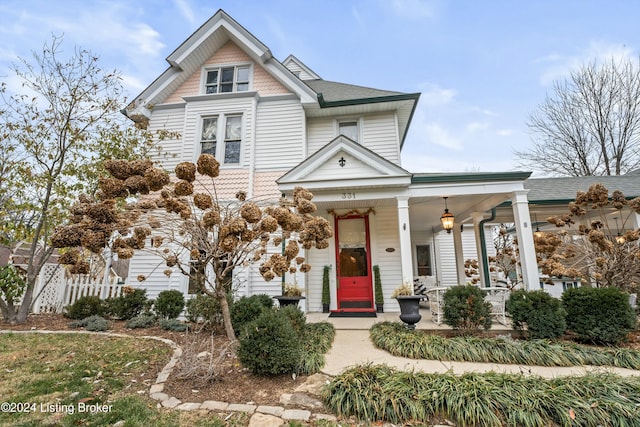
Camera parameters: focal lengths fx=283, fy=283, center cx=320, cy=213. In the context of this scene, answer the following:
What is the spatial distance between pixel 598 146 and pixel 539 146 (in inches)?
112

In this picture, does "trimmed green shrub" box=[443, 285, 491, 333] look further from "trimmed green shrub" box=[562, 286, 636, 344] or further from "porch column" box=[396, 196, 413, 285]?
"trimmed green shrub" box=[562, 286, 636, 344]

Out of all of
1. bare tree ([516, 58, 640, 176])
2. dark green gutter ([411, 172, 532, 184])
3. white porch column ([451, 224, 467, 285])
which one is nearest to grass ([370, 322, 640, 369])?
dark green gutter ([411, 172, 532, 184])

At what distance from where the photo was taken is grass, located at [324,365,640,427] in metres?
2.63

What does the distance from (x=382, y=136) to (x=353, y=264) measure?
13.5 feet

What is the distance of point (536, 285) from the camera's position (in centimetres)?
607

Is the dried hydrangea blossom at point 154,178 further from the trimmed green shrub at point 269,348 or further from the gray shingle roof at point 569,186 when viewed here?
the gray shingle roof at point 569,186

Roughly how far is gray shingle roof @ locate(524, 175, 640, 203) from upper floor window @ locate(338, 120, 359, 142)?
5620 millimetres

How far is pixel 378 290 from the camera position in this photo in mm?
8094

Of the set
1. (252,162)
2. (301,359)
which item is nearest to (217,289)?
(301,359)

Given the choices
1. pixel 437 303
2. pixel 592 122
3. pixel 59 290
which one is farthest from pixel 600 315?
pixel 592 122

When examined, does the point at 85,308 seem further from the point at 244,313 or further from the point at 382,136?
the point at 382,136

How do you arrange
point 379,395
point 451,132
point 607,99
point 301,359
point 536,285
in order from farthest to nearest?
1. point 451,132
2. point 607,99
3. point 536,285
4. point 301,359
5. point 379,395

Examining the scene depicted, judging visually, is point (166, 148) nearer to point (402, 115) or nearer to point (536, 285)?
point (402, 115)

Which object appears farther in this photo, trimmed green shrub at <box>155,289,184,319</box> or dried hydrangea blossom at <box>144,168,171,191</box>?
trimmed green shrub at <box>155,289,184,319</box>
